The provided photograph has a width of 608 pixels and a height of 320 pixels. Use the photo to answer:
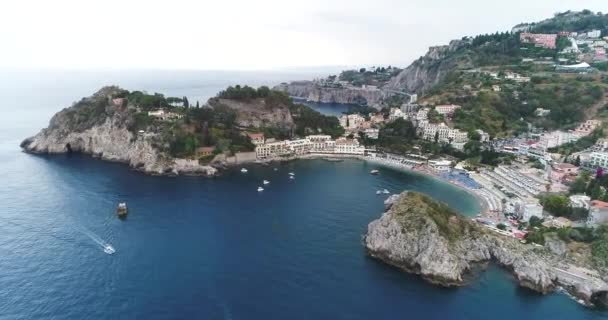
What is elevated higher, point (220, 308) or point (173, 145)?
point (173, 145)

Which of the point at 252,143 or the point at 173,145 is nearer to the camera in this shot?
the point at 173,145

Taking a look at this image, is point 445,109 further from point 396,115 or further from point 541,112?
point 541,112

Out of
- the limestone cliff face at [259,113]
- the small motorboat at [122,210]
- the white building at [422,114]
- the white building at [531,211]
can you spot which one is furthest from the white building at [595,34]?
the small motorboat at [122,210]

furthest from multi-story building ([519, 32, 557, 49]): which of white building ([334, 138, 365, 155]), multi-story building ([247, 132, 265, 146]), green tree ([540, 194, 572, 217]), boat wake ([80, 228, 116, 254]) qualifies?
boat wake ([80, 228, 116, 254])

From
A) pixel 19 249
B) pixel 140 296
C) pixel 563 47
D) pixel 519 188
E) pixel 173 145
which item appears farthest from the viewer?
pixel 563 47

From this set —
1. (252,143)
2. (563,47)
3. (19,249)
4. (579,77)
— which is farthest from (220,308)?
(563,47)

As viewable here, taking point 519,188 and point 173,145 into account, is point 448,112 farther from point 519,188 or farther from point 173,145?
point 173,145

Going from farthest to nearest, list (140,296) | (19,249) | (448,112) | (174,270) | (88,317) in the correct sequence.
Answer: (448,112) → (19,249) → (174,270) → (140,296) → (88,317)
